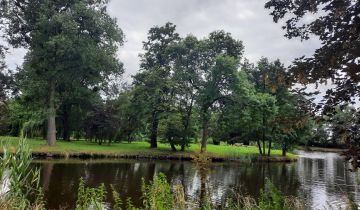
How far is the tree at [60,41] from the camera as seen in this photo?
34.1 meters

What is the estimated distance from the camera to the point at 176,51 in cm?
4694

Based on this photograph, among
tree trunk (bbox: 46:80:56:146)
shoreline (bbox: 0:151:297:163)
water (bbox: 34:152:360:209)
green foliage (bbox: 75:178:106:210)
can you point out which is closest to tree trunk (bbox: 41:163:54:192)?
water (bbox: 34:152:360:209)

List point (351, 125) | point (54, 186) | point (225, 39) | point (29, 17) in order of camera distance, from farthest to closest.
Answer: point (225, 39)
point (29, 17)
point (54, 186)
point (351, 125)

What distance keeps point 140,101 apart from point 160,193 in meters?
37.1

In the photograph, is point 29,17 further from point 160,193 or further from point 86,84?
point 160,193

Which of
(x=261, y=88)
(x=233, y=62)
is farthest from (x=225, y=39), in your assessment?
(x=261, y=88)

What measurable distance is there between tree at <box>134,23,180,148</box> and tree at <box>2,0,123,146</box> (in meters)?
8.14

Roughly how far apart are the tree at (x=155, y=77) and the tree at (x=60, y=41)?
26.7 feet

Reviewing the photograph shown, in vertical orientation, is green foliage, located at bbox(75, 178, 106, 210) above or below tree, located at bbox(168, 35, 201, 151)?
below

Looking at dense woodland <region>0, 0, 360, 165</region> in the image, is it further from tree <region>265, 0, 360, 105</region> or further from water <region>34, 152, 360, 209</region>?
tree <region>265, 0, 360, 105</region>

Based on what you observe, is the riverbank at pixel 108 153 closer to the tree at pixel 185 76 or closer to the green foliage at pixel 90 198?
the tree at pixel 185 76

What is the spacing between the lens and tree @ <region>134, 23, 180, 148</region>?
150 ft

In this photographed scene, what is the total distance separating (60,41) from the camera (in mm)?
33188

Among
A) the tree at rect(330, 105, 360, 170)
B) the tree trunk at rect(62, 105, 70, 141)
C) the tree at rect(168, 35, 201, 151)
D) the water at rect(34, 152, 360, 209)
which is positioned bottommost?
the water at rect(34, 152, 360, 209)
